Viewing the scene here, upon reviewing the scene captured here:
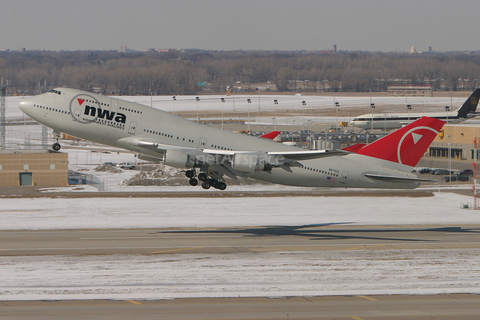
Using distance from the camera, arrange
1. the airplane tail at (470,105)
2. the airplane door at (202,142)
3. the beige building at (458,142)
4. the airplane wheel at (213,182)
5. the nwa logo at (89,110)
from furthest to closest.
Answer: the airplane tail at (470,105) → the beige building at (458,142) → the airplane wheel at (213,182) → the airplane door at (202,142) → the nwa logo at (89,110)

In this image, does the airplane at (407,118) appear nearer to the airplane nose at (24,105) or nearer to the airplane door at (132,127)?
the airplane door at (132,127)

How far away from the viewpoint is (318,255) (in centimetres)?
4622

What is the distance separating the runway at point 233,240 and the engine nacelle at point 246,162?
674 cm

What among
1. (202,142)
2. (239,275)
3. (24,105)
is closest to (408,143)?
(202,142)

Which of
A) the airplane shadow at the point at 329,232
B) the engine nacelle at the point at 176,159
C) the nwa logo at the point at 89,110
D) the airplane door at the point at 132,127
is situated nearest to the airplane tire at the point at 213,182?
the airplane shadow at the point at 329,232

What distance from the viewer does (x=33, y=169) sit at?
96312 millimetres

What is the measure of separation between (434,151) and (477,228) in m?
78.9

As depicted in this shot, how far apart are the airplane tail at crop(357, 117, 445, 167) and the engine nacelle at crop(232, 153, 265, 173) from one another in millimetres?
12159

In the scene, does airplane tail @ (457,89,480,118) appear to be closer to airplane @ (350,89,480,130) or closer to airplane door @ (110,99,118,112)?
airplane @ (350,89,480,130)

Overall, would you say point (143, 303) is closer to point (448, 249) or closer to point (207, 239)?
point (207, 239)

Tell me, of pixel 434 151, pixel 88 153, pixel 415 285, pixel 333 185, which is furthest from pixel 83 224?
pixel 434 151

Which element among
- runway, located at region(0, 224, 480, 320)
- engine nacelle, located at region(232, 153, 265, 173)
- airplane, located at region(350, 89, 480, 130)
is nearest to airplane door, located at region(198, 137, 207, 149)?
engine nacelle, located at region(232, 153, 265, 173)

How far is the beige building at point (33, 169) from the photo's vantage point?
95131 mm

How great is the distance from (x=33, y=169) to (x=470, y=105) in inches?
4608
